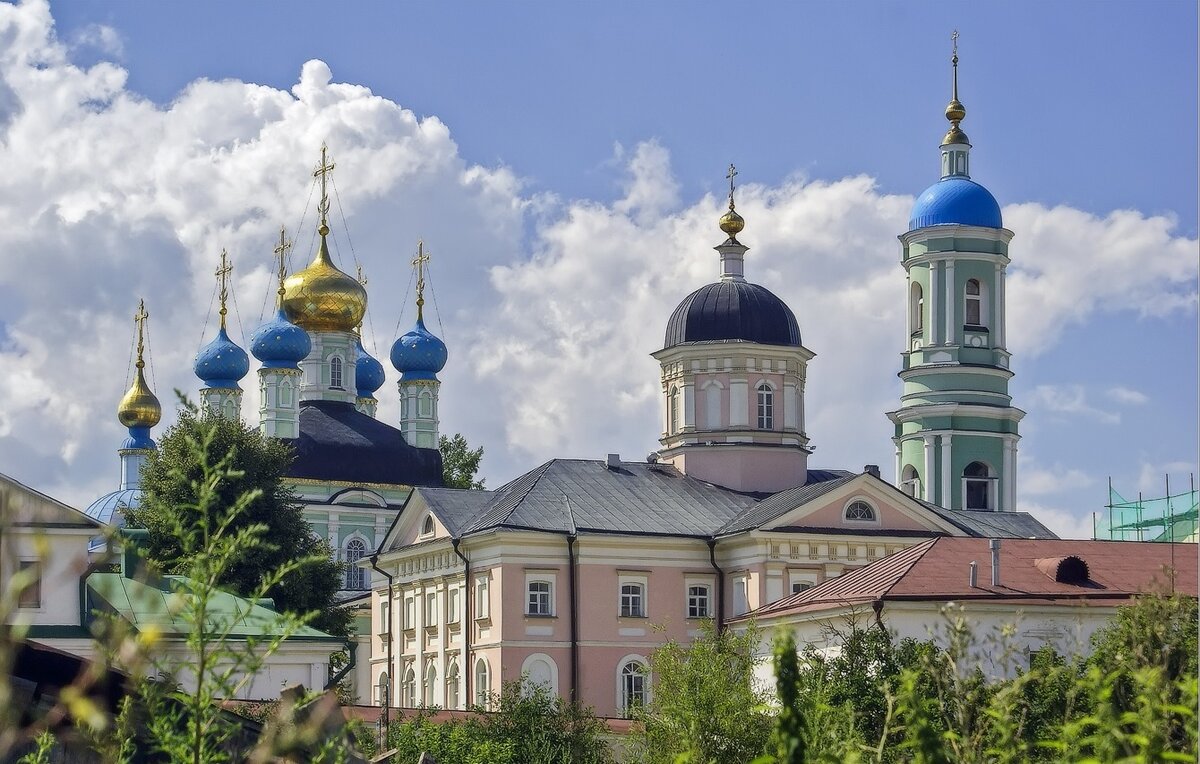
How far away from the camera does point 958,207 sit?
5078 cm

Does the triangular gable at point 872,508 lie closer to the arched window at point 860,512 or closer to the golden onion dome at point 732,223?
the arched window at point 860,512

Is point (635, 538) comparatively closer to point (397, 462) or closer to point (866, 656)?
point (866, 656)

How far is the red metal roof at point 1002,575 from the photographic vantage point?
3122 cm

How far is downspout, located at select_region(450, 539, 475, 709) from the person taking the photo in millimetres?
39938

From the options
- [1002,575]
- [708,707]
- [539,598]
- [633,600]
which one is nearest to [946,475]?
[633,600]

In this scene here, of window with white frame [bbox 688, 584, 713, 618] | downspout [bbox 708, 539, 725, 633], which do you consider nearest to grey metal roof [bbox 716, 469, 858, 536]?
downspout [bbox 708, 539, 725, 633]

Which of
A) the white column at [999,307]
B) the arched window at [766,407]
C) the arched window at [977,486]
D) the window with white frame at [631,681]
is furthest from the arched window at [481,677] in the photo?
the white column at [999,307]

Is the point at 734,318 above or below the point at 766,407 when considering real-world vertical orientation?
above

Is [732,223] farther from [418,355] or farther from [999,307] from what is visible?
[418,355]

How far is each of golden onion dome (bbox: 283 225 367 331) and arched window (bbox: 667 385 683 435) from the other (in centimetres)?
2530

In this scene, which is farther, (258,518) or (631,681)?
(258,518)

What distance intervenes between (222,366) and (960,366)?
26.6 meters

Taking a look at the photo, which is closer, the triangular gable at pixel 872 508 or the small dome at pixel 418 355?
the triangular gable at pixel 872 508

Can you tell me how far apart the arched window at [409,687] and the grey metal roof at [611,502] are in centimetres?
415
